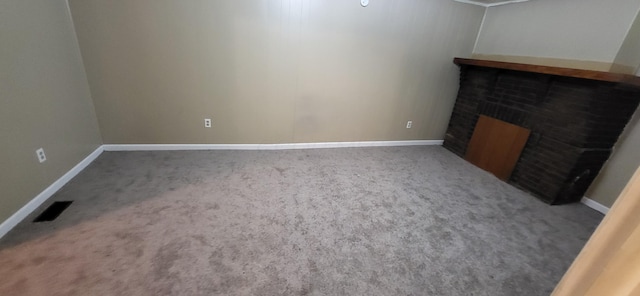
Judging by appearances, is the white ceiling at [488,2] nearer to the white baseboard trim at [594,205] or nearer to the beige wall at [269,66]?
the beige wall at [269,66]

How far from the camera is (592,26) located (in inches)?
96.3

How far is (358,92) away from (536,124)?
2.04m

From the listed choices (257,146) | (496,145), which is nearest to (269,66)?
(257,146)

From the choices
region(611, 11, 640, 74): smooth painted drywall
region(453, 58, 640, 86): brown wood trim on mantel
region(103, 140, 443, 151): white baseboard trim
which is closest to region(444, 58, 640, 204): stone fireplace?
region(453, 58, 640, 86): brown wood trim on mantel

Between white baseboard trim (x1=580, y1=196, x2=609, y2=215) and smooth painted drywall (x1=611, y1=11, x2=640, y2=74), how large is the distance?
132 cm

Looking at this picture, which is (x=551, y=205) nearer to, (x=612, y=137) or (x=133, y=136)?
(x=612, y=137)

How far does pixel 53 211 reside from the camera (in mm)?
Answer: 1877

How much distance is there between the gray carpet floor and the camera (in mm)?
1491

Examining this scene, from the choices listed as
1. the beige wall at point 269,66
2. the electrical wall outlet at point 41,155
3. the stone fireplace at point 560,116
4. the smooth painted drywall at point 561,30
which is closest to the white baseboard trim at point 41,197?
the electrical wall outlet at point 41,155

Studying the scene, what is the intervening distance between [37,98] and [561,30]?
4903mm

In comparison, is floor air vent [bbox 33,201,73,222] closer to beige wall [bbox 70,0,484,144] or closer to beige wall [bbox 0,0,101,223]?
beige wall [bbox 0,0,101,223]

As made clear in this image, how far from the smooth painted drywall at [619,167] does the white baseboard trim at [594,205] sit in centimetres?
3

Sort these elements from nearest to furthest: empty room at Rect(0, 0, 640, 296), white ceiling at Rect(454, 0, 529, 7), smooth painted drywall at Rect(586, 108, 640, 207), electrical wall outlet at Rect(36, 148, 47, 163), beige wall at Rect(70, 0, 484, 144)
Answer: empty room at Rect(0, 0, 640, 296) < electrical wall outlet at Rect(36, 148, 47, 163) < smooth painted drywall at Rect(586, 108, 640, 207) < beige wall at Rect(70, 0, 484, 144) < white ceiling at Rect(454, 0, 529, 7)

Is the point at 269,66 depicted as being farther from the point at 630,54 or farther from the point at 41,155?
the point at 630,54
